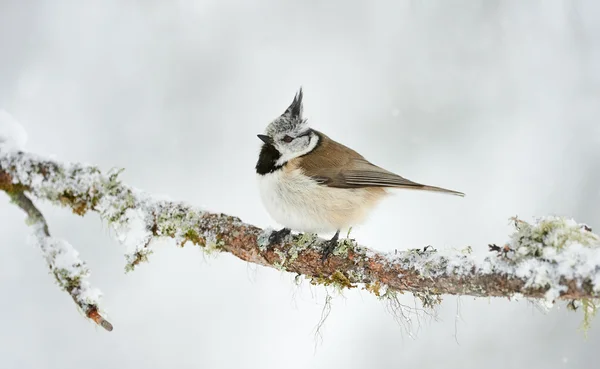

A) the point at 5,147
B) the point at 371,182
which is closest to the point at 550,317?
the point at 371,182

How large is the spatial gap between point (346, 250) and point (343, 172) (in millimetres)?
1146

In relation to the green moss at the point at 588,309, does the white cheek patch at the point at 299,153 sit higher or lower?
higher

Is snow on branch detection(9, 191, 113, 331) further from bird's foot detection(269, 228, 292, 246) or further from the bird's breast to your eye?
the bird's breast

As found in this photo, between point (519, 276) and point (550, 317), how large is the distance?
14.2ft

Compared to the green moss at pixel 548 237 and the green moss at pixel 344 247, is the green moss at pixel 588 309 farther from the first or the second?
the green moss at pixel 344 247

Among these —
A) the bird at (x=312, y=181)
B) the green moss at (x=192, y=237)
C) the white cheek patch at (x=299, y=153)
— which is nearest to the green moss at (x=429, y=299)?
the bird at (x=312, y=181)

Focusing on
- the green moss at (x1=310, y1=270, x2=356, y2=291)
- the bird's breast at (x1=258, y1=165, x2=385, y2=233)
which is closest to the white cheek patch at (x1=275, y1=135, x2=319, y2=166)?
the bird's breast at (x1=258, y1=165, x2=385, y2=233)

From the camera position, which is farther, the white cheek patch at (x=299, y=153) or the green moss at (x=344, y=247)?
the white cheek patch at (x=299, y=153)

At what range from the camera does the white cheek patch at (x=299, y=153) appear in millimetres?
4331

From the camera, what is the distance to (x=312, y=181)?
4.17 metres

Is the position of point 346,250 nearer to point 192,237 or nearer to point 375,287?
point 375,287

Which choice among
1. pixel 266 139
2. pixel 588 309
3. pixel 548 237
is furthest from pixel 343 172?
pixel 588 309

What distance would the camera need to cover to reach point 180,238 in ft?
11.4

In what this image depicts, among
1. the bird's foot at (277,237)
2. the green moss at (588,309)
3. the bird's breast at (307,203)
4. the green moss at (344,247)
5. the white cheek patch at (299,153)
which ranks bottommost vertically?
the green moss at (588,309)
